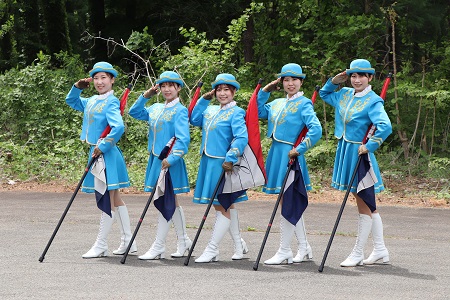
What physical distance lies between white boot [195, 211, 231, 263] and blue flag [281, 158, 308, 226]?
55 cm

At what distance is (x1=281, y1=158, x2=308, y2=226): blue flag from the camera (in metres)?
8.62

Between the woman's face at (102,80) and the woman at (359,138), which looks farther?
the woman's face at (102,80)

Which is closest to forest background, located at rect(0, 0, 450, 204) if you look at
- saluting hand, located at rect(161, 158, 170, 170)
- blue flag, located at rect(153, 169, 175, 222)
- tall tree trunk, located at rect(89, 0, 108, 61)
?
tall tree trunk, located at rect(89, 0, 108, 61)

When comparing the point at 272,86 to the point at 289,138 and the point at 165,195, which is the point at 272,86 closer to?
the point at 289,138

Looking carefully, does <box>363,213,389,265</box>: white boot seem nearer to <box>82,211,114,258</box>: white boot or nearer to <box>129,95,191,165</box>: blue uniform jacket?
<box>129,95,191,165</box>: blue uniform jacket

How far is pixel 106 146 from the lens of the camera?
29.0ft

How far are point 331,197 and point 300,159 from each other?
4992mm

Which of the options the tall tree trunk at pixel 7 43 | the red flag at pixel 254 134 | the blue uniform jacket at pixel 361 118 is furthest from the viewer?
the tall tree trunk at pixel 7 43

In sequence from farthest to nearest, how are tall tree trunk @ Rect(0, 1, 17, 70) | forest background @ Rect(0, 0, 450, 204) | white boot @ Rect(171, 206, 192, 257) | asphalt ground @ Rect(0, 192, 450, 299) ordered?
tall tree trunk @ Rect(0, 1, 17, 70) < forest background @ Rect(0, 0, 450, 204) < white boot @ Rect(171, 206, 192, 257) < asphalt ground @ Rect(0, 192, 450, 299)

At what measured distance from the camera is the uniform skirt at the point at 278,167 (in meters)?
8.75

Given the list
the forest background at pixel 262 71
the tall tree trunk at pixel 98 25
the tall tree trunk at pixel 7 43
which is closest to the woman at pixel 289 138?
the forest background at pixel 262 71

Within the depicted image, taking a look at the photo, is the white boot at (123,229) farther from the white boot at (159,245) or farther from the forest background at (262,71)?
the forest background at (262,71)

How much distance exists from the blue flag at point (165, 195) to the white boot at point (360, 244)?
1680mm

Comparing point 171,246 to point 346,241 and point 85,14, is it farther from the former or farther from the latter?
point 85,14
